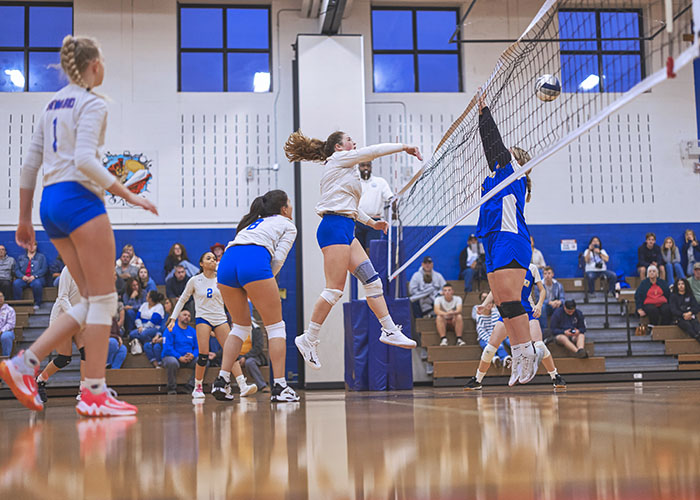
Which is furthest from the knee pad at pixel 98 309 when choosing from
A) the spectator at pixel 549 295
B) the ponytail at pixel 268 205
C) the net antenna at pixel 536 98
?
the spectator at pixel 549 295

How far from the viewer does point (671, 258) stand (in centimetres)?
1575

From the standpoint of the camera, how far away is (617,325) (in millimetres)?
14531

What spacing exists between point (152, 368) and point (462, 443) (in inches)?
426

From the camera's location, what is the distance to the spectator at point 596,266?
1536 cm

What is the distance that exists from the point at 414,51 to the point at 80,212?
542 inches

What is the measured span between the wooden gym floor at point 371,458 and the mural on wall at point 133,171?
12.1 meters

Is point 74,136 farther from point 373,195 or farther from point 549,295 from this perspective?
point 549,295

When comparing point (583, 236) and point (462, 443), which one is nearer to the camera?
point (462, 443)

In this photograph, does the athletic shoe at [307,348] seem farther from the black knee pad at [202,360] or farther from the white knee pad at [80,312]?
the white knee pad at [80,312]

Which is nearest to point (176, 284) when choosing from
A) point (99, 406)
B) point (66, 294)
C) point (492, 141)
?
point (66, 294)

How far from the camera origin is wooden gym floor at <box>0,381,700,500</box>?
1706mm

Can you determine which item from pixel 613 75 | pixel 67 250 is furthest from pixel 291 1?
pixel 67 250

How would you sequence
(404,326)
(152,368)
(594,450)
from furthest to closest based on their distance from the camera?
(152,368) → (404,326) → (594,450)

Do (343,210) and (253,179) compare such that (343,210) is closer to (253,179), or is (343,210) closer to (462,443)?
(462,443)
